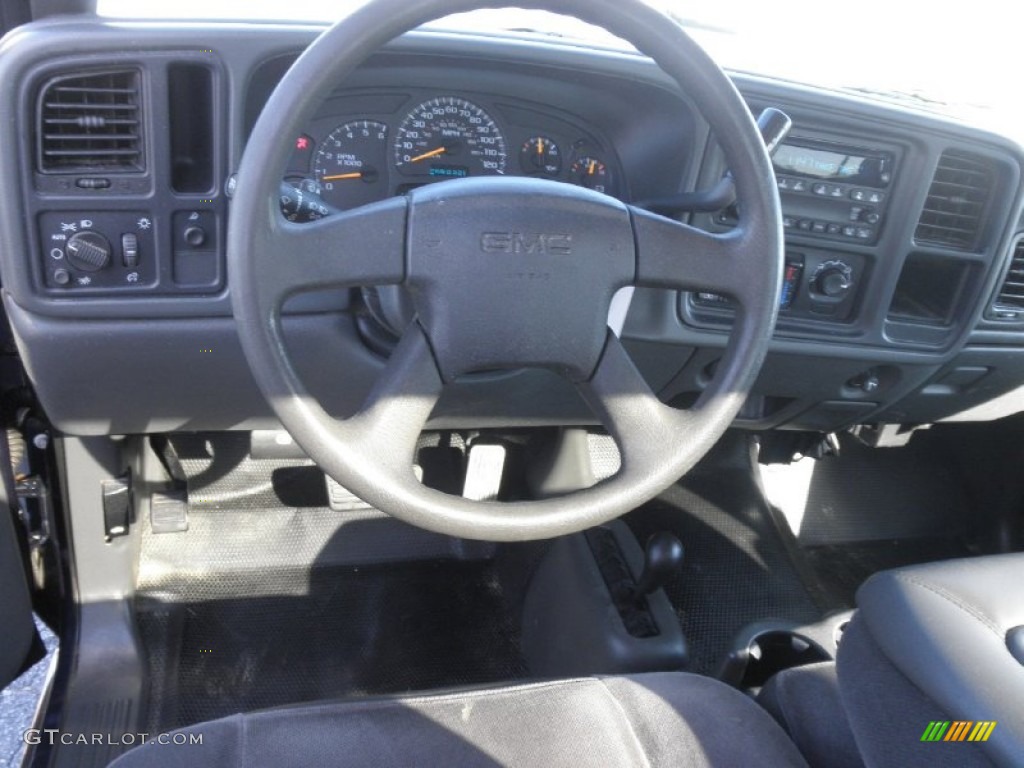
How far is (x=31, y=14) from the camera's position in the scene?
1.32 m

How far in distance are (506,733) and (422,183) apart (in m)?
0.83

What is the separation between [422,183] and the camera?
1494 mm

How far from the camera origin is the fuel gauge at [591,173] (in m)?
1.57

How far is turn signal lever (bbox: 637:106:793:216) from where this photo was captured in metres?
1.19

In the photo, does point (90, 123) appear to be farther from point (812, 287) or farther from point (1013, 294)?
point (1013, 294)

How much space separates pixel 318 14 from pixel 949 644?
1192 millimetres

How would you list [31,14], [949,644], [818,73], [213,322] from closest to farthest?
[949,644] < [31,14] < [213,322] < [818,73]

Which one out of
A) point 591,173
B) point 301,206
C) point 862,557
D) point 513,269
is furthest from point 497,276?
point 862,557

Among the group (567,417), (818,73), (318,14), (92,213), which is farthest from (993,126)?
(92,213)

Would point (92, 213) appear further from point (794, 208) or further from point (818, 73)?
point (818, 73)

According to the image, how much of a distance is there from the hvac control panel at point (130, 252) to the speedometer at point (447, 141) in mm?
312

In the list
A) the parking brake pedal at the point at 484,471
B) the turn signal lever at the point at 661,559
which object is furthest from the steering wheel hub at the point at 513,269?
the parking brake pedal at the point at 484,471

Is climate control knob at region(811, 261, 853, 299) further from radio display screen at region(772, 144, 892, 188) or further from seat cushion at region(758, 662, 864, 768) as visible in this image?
seat cushion at region(758, 662, 864, 768)

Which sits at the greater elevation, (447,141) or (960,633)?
(447,141)
